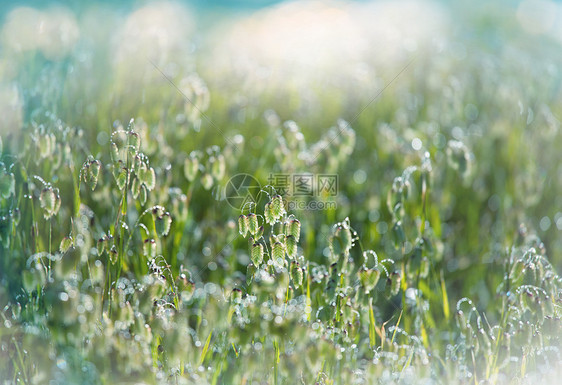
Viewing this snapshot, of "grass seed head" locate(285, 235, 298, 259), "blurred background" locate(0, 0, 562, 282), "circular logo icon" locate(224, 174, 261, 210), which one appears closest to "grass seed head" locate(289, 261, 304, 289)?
"grass seed head" locate(285, 235, 298, 259)

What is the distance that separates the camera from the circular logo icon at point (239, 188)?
2297mm

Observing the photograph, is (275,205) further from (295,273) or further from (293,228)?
(295,273)

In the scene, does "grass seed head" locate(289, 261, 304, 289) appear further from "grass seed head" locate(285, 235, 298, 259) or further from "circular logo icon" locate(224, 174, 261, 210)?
"circular logo icon" locate(224, 174, 261, 210)

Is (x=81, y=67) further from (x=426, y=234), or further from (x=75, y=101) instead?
(x=426, y=234)

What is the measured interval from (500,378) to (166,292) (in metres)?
1.00

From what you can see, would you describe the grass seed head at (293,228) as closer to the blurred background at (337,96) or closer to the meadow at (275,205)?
the meadow at (275,205)

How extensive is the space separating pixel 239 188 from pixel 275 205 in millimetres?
1026

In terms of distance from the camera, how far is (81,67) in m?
2.63

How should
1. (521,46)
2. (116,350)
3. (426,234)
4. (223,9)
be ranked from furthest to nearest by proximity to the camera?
(223,9), (521,46), (426,234), (116,350)

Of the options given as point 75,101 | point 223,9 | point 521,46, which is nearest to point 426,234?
point 75,101

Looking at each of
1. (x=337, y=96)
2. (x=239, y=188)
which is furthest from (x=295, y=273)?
(x=337, y=96)

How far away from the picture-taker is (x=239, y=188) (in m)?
2.39

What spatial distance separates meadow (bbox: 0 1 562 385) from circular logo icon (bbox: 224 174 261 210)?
0.02 m

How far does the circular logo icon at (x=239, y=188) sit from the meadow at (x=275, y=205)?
19mm
